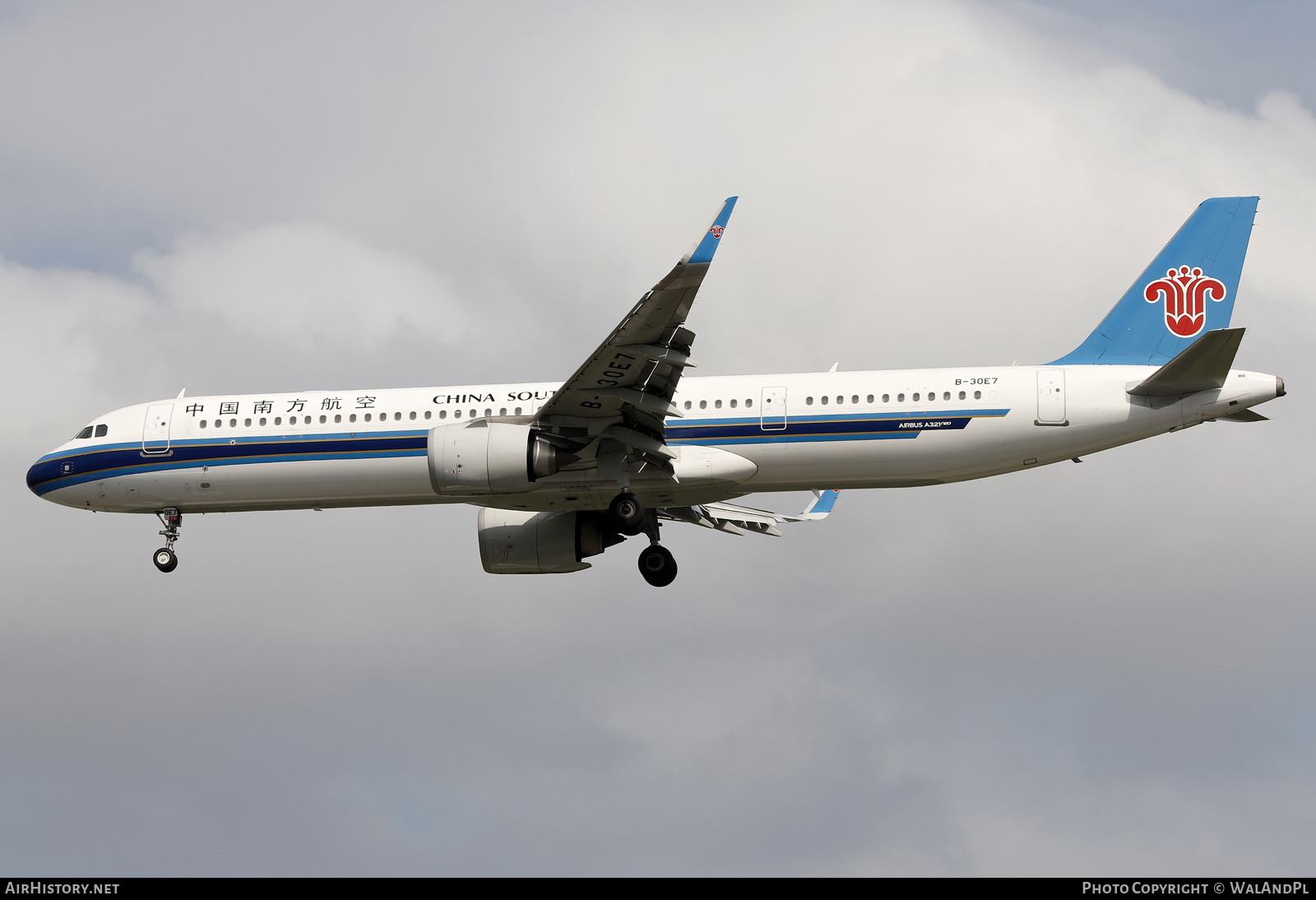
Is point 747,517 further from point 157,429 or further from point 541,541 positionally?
point 157,429

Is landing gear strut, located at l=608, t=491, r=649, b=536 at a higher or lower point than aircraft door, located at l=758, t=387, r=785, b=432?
lower

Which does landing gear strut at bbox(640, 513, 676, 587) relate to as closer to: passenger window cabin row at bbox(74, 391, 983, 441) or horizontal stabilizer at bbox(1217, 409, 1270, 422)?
passenger window cabin row at bbox(74, 391, 983, 441)

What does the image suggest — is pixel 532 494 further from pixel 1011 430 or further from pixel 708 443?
pixel 1011 430

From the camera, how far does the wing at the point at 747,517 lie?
37.0 meters

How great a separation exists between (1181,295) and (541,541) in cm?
1473

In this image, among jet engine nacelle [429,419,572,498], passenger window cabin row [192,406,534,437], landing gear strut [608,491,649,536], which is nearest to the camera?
jet engine nacelle [429,419,572,498]

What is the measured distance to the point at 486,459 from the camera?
29906mm

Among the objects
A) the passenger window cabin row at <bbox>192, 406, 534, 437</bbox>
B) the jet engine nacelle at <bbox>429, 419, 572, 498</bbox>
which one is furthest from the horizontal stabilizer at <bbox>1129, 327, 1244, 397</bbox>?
the passenger window cabin row at <bbox>192, 406, 534, 437</bbox>

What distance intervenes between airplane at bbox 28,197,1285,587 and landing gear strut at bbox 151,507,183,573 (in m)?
0.04

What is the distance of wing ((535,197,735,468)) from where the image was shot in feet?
87.8

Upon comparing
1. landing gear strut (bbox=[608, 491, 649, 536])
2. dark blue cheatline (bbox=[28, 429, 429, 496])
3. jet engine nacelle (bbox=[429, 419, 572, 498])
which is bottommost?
landing gear strut (bbox=[608, 491, 649, 536])

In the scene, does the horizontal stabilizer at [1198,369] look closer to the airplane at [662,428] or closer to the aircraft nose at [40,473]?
the airplane at [662,428]
